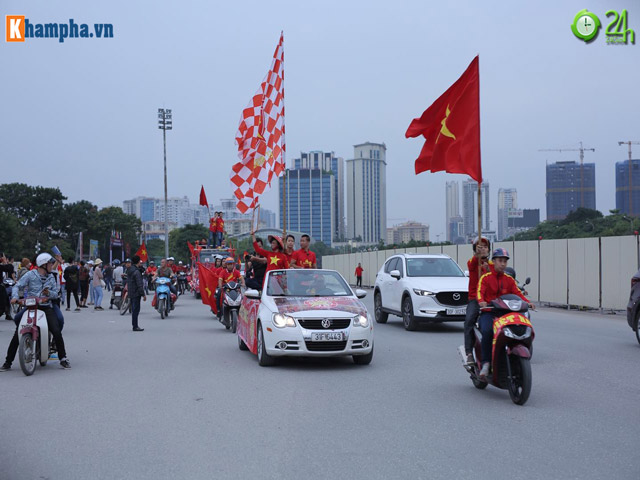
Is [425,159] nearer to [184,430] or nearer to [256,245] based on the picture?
[256,245]

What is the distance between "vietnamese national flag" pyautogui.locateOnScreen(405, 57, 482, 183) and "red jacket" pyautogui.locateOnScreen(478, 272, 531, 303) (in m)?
2.51

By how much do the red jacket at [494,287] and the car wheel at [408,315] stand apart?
854cm

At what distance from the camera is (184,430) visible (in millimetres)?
6734

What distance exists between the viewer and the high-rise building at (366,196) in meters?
191

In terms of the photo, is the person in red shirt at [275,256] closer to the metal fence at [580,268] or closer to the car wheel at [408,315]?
the car wheel at [408,315]

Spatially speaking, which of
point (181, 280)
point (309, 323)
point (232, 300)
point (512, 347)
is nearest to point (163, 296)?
point (232, 300)

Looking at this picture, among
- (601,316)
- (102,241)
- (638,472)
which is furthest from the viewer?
(102,241)

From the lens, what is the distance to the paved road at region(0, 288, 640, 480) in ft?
17.9

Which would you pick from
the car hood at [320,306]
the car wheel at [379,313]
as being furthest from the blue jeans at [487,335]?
the car wheel at [379,313]

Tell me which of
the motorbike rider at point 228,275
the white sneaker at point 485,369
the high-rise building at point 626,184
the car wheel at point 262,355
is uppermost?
the high-rise building at point 626,184

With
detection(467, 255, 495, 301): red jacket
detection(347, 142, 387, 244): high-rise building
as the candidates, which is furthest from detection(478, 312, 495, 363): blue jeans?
detection(347, 142, 387, 244): high-rise building

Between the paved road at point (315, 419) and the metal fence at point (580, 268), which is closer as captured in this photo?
the paved road at point (315, 419)

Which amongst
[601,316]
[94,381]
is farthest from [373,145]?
[94,381]

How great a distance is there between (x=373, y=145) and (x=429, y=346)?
7290 inches
